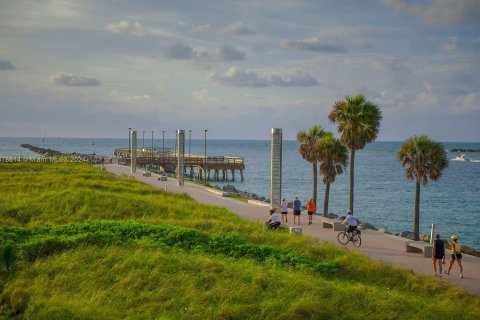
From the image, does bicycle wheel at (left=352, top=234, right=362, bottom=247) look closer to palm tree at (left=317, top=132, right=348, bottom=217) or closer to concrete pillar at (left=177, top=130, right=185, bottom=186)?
palm tree at (left=317, top=132, right=348, bottom=217)

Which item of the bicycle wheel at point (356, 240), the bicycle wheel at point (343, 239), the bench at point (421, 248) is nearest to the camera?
the bench at point (421, 248)

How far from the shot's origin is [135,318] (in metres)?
11.1

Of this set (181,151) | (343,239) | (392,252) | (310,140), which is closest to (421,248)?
(392,252)

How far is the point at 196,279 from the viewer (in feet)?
43.8

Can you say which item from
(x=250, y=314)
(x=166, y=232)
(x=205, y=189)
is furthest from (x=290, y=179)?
(x=250, y=314)

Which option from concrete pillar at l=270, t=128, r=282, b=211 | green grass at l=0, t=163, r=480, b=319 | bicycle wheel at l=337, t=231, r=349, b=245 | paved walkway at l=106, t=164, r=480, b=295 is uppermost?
concrete pillar at l=270, t=128, r=282, b=211

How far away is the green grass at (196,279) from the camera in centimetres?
1173

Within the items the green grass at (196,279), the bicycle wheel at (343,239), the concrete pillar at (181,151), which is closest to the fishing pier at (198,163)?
the concrete pillar at (181,151)

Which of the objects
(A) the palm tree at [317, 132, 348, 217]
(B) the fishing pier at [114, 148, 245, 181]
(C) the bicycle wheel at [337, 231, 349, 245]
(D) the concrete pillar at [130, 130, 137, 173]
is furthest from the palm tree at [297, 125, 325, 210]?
(B) the fishing pier at [114, 148, 245, 181]

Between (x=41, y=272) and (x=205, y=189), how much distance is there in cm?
3243

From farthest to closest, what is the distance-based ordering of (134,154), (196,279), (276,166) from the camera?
(134,154) < (276,166) < (196,279)

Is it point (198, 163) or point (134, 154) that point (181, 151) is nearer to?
point (134, 154)

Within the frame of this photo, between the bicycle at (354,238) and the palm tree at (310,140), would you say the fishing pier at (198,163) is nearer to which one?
the palm tree at (310,140)

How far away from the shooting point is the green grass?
11.7 m
